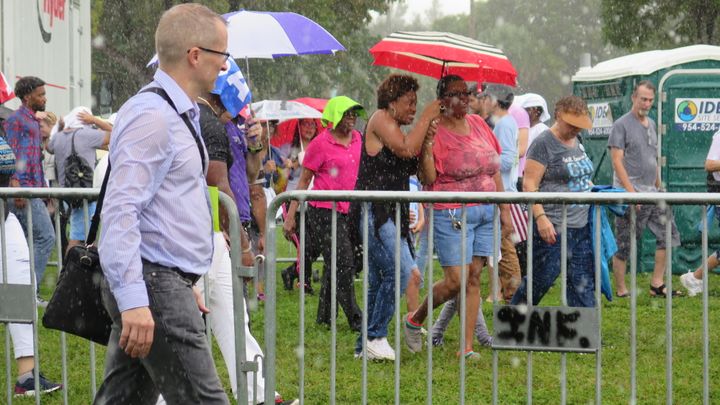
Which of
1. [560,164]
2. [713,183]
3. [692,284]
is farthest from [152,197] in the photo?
[692,284]

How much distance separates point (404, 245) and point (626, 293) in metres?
4.15

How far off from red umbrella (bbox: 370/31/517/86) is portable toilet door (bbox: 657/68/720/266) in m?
5.78

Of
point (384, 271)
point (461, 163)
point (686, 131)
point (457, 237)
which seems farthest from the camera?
point (686, 131)

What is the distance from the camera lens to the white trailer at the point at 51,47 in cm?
1221

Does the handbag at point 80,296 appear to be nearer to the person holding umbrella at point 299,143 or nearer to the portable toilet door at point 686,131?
the person holding umbrella at point 299,143

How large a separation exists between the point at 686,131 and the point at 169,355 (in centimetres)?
1062

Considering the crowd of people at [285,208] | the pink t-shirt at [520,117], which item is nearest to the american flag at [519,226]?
the crowd of people at [285,208]

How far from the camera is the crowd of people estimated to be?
13.3 feet

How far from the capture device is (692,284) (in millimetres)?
11656

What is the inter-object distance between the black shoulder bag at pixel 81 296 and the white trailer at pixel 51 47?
8366 mm

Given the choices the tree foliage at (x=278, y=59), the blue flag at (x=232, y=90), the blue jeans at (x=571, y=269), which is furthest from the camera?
the tree foliage at (x=278, y=59)

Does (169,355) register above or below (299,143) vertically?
below

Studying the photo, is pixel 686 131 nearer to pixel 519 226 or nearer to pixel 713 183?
pixel 713 183

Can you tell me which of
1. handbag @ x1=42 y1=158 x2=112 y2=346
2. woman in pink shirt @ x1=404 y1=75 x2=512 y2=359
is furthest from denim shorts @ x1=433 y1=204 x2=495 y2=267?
handbag @ x1=42 y1=158 x2=112 y2=346
